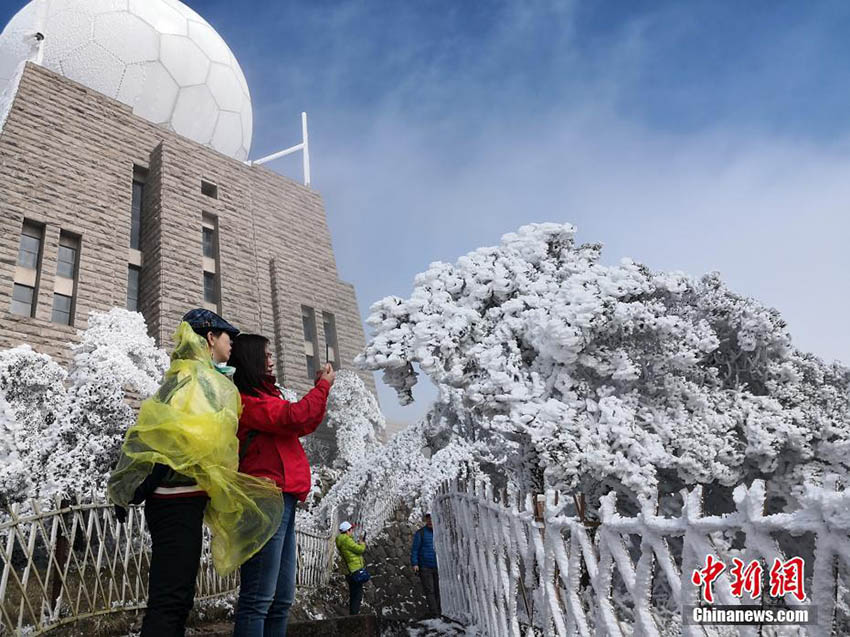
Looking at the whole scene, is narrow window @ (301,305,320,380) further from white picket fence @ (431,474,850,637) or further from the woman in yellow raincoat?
the woman in yellow raincoat

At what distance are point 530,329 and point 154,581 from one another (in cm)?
647

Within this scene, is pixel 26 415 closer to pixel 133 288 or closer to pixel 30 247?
pixel 30 247

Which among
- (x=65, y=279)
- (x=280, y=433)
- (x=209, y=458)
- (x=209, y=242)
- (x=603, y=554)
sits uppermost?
(x=209, y=242)

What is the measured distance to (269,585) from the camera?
2.51m

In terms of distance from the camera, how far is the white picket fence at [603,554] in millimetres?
1503

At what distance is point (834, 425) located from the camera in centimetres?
883

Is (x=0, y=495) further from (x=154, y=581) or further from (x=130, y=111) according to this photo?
(x=130, y=111)

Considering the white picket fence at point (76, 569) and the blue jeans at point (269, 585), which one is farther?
the white picket fence at point (76, 569)

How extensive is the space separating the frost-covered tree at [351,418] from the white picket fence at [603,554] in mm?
11461

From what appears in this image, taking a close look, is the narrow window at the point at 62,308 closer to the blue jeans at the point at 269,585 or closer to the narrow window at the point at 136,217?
the narrow window at the point at 136,217

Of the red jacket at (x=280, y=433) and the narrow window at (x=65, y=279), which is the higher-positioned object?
the narrow window at (x=65, y=279)

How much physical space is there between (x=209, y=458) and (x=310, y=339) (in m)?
18.3

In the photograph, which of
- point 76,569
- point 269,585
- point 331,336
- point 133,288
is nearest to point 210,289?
point 133,288

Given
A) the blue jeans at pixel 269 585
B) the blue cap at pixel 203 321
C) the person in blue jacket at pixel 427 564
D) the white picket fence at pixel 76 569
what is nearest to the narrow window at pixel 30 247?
the white picket fence at pixel 76 569
